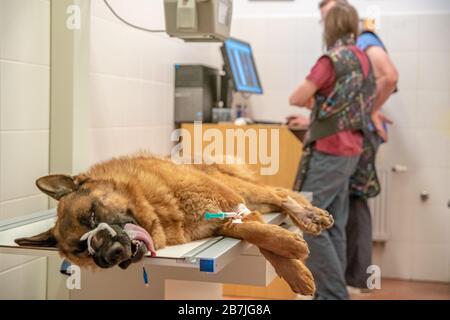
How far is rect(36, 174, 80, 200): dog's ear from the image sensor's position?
176 cm

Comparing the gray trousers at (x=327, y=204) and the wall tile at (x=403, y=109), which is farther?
the wall tile at (x=403, y=109)

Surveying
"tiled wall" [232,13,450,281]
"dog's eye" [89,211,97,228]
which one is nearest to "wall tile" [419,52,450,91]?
"tiled wall" [232,13,450,281]

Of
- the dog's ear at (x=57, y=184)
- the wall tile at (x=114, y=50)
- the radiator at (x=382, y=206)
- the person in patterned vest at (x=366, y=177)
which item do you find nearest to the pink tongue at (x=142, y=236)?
the dog's ear at (x=57, y=184)

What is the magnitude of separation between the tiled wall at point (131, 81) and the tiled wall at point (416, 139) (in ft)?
3.44

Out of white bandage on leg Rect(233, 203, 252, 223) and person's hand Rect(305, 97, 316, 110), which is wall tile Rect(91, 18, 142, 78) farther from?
white bandage on leg Rect(233, 203, 252, 223)

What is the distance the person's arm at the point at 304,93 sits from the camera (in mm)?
3128

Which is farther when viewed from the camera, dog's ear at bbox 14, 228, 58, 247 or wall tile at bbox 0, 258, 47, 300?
wall tile at bbox 0, 258, 47, 300

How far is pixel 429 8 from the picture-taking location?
13.3ft

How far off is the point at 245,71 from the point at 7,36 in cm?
198

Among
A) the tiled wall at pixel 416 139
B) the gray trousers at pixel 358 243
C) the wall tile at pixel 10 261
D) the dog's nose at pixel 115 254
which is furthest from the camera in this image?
the tiled wall at pixel 416 139

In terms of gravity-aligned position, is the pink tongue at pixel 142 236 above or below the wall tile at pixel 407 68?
below

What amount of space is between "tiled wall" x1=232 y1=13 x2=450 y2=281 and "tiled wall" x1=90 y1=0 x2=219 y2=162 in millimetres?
1048

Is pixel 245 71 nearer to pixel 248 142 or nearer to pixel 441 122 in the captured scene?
pixel 248 142

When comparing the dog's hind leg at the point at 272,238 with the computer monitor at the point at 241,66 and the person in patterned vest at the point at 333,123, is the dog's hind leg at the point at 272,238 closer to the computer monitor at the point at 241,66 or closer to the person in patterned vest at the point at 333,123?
the person in patterned vest at the point at 333,123
